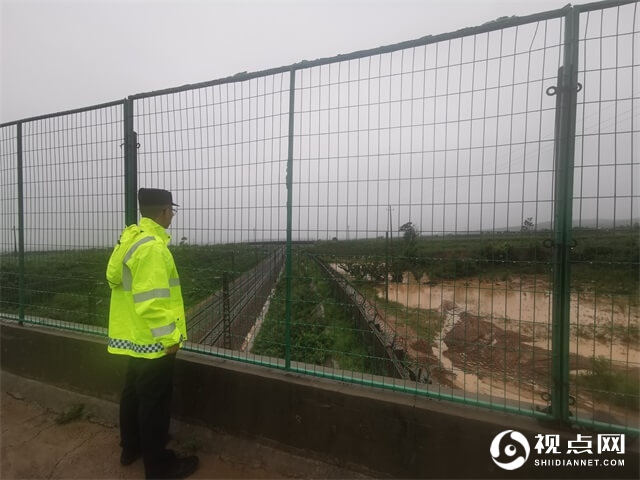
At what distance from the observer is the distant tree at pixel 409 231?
7.25 ft

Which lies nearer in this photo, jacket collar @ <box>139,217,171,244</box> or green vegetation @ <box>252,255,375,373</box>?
jacket collar @ <box>139,217,171,244</box>

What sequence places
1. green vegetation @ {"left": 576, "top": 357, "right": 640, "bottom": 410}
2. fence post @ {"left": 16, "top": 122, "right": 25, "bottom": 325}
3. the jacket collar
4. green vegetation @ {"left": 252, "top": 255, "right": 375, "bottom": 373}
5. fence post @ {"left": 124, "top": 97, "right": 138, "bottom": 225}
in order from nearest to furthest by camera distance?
1. green vegetation @ {"left": 576, "top": 357, "right": 640, "bottom": 410}
2. the jacket collar
3. green vegetation @ {"left": 252, "top": 255, "right": 375, "bottom": 373}
4. fence post @ {"left": 124, "top": 97, "right": 138, "bottom": 225}
5. fence post @ {"left": 16, "top": 122, "right": 25, "bottom": 325}

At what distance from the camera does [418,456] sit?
2197 millimetres

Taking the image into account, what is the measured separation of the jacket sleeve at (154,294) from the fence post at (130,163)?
142 centimetres

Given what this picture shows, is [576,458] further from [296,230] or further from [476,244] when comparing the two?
[296,230]

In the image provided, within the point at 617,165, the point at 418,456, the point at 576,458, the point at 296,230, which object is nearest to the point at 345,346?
the point at 418,456

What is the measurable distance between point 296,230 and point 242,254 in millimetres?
640

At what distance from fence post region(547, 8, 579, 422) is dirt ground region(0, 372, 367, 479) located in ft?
5.01

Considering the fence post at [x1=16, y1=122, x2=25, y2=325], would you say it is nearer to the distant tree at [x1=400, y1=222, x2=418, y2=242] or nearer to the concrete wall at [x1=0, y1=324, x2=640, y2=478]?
the concrete wall at [x1=0, y1=324, x2=640, y2=478]

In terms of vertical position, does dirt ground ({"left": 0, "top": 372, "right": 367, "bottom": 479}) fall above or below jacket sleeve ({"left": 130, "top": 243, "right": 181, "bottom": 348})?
below

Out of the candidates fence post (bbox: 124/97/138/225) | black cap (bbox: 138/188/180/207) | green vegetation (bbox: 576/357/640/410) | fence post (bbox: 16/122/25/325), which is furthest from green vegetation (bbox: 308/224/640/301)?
fence post (bbox: 16/122/25/325)

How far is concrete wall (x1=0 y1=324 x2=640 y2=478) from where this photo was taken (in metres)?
2.05

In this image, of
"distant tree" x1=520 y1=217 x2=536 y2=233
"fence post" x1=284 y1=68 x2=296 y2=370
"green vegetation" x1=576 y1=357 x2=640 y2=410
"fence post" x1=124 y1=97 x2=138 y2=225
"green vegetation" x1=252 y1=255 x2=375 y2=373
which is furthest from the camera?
"fence post" x1=124 y1=97 x2=138 y2=225

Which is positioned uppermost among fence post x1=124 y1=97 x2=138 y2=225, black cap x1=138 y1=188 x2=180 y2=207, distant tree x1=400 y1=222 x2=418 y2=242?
fence post x1=124 y1=97 x2=138 y2=225
